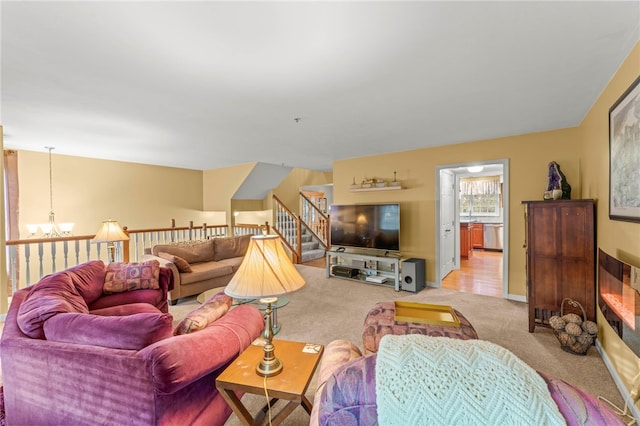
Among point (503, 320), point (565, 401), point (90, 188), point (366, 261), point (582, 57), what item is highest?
point (582, 57)

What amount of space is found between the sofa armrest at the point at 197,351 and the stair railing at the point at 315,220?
18.3 ft

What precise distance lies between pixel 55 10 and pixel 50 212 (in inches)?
205

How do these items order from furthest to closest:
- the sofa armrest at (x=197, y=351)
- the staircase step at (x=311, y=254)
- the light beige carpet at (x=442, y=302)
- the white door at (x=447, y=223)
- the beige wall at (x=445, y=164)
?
the staircase step at (x=311, y=254), the white door at (x=447, y=223), the beige wall at (x=445, y=164), the light beige carpet at (x=442, y=302), the sofa armrest at (x=197, y=351)

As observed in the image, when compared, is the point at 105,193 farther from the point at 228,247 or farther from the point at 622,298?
the point at 622,298

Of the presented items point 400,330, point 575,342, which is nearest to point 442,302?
point 575,342

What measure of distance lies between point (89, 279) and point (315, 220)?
5.92 m

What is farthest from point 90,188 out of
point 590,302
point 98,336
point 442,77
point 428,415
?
point 590,302

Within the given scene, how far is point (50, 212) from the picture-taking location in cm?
501

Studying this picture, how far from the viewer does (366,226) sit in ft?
15.9

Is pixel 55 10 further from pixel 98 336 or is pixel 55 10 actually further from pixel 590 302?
pixel 590 302

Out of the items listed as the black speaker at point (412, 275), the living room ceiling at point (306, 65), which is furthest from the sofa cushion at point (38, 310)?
the black speaker at point (412, 275)

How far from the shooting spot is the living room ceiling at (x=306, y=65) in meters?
1.43

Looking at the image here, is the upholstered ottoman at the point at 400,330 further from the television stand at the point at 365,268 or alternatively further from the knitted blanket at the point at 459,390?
the television stand at the point at 365,268

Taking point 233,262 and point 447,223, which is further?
point 447,223
